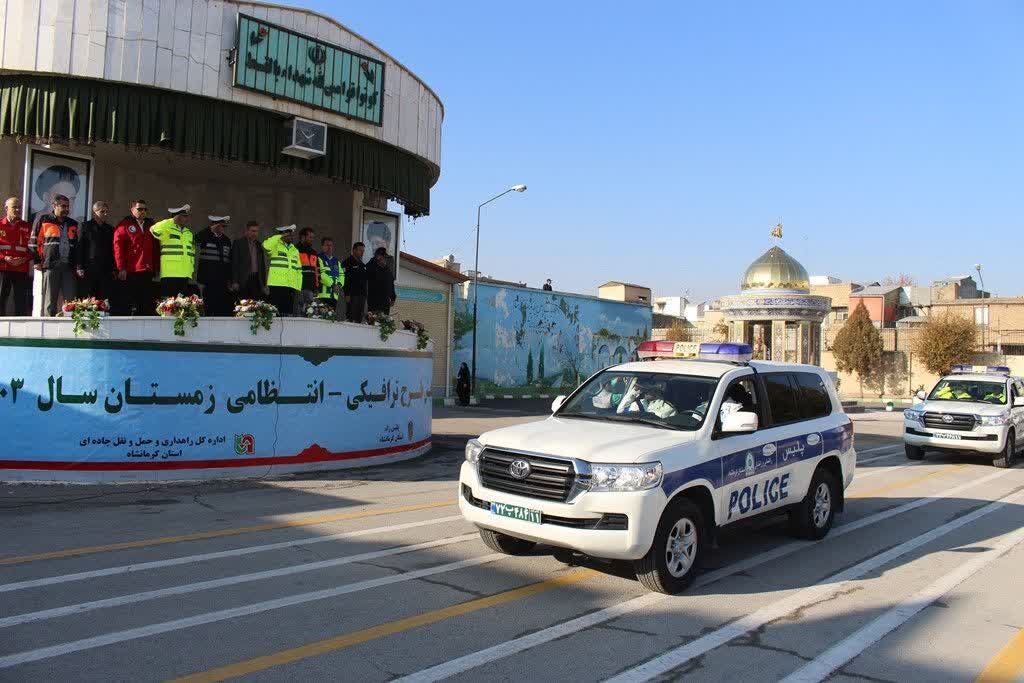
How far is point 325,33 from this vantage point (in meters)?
13.5

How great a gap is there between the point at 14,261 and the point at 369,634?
9037 millimetres

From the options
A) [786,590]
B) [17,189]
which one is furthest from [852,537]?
[17,189]

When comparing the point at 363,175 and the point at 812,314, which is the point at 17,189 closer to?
the point at 363,175

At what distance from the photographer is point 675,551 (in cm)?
621

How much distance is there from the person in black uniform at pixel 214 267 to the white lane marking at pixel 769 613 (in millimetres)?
9163

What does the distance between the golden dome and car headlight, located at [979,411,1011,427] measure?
95.7ft

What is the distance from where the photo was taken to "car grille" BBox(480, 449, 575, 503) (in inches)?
239

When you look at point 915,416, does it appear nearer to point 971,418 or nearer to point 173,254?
point 971,418

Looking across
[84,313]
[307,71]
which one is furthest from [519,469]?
[307,71]

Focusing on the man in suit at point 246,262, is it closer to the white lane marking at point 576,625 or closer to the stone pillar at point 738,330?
the white lane marking at point 576,625

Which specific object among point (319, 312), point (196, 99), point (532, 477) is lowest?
point (532, 477)

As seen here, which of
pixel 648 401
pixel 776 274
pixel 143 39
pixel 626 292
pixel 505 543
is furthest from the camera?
pixel 626 292

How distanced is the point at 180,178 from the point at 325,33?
5.53 metres

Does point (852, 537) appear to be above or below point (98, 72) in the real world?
below
